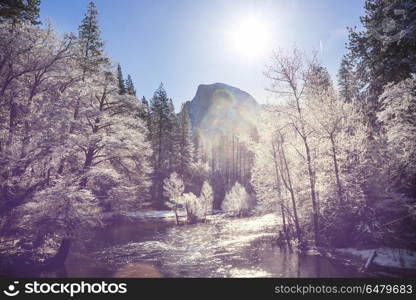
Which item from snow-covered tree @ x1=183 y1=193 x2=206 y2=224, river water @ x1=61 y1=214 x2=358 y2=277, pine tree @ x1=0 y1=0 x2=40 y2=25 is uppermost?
pine tree @ x1=0 y1=0 x2=40 y2=25

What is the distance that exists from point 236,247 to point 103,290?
11329 millimetres

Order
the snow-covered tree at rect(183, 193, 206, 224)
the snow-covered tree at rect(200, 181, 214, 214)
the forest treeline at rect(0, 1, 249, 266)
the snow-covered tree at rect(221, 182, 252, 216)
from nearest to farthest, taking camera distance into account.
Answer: the forest treeline at rect(0, 1, 249, 266) < the snow-covered tree at rect(183, 193, 206, 224) < the snow-covered tree at rect(200, 181, 214, 214) < the snow-covered tree at rect(221, 182, 252, 216)

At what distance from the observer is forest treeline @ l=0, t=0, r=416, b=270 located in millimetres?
9977

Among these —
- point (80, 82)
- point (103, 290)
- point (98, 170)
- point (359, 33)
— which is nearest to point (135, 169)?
point (98, 170)

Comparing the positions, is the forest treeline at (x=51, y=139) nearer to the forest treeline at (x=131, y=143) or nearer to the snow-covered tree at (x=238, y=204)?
the forest treeline at (x=131, y=143)

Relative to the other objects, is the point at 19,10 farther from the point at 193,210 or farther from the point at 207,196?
the point at 207,196

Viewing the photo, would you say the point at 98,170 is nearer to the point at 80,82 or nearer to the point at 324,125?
the point at 80,82

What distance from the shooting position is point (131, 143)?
567 inches

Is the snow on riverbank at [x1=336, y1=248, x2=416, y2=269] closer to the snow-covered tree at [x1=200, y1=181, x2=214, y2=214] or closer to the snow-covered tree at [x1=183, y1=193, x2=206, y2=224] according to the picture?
the snow-covered tree at [x1=183, y1=193, x2=206, y2=224]

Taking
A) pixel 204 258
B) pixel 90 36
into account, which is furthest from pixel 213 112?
pixel 204 258

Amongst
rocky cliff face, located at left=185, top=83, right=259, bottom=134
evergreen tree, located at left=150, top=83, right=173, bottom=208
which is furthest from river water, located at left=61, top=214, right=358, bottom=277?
rocky cliff face, located at left=185, top=83, right=259, bottom=134

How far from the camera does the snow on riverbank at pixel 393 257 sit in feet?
33.2

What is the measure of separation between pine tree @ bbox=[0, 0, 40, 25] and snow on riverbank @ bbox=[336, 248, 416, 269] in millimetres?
21636

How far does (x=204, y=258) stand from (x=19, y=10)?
17.5m
